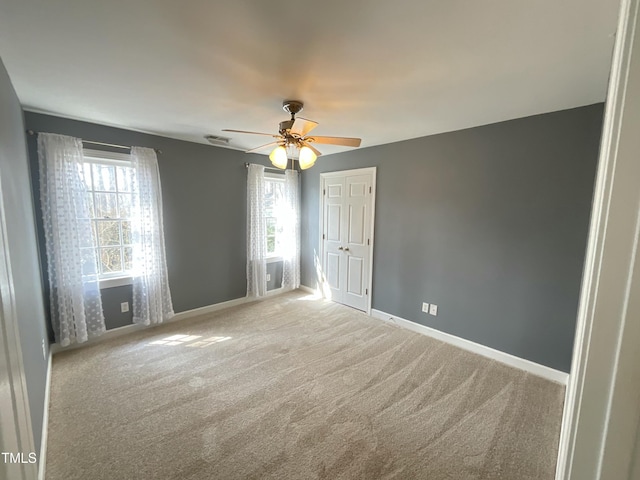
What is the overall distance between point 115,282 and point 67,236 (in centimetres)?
70

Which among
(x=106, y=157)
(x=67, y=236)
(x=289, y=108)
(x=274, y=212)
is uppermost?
(x=289, y=108)

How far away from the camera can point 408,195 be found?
11.2 feet

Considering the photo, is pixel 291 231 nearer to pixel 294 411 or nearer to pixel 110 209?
pixel 110 209

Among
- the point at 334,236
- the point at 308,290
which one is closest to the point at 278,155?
the point at 334,236

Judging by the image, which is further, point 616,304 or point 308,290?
point 308,290

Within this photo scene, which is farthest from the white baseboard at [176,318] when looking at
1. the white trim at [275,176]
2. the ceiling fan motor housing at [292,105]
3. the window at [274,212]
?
the ceiling fan motor housing at [292,105]

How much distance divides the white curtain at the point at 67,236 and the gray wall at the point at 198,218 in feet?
0.92

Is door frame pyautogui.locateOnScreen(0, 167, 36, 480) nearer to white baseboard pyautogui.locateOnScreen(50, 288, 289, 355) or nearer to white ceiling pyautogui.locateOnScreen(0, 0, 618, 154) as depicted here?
white ceiling pyautogui.locateOnScreen(0, 0, 618, 154)

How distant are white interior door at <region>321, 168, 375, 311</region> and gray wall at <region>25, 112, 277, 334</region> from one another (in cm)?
132

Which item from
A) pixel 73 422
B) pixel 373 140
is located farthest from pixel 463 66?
pixel 73 422

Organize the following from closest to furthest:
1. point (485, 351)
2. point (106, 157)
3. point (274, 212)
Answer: point (485, 351) < point (106, 157) < point (274, 212)

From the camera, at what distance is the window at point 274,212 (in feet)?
15.0

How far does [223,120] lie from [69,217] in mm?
1867

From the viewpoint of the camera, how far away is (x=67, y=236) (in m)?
2.74
